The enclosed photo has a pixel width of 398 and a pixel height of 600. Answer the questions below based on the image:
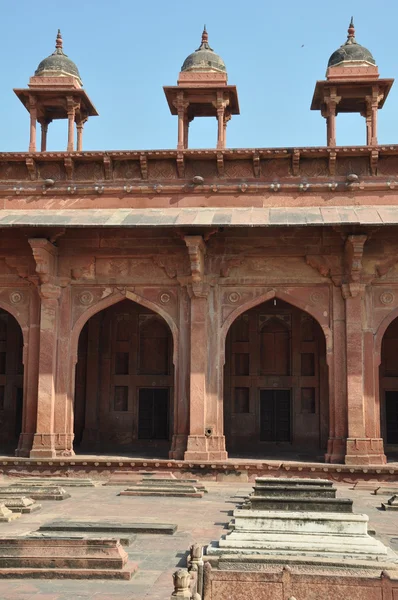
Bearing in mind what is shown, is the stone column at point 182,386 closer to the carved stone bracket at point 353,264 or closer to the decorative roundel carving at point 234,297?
the decorative roundel carving at point 234,297

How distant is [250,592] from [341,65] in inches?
479

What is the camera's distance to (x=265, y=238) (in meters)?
13.4

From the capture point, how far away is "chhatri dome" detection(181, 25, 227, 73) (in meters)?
14.9

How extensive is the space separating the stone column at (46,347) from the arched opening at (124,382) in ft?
9.07

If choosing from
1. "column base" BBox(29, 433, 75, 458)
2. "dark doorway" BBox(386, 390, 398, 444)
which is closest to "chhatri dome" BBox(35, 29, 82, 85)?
"column base" BBox(29, 433, 75, 458)

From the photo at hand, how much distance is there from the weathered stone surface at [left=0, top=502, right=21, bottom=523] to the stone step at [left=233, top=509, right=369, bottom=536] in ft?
9.76

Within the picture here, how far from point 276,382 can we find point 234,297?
3.45 metres

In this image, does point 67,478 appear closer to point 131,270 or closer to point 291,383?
point 131,270

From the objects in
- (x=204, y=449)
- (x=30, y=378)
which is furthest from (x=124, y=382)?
(x=204, y=449)

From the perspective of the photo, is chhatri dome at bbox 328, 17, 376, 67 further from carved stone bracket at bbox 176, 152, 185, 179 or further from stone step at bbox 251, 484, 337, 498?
stone step at bbox 251, 484, 337, 498

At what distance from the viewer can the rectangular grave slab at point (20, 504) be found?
350 inches

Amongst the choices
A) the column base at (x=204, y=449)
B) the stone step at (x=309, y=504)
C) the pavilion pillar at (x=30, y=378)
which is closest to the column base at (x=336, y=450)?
the column base at (x=204, y=449)

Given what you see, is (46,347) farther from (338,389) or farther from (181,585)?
(181,585)

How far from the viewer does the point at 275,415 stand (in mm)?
16125
